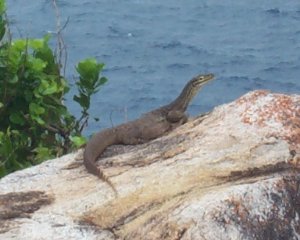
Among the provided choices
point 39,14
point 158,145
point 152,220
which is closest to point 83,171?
point 158,145

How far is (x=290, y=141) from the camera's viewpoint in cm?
594

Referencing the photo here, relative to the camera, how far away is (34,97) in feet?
25.7

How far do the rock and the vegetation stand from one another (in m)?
1.27

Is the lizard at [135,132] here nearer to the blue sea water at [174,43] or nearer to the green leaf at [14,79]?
the green leaf at [14,79]

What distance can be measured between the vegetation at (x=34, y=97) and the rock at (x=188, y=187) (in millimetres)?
1274

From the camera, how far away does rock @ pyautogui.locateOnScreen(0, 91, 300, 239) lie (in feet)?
17.7

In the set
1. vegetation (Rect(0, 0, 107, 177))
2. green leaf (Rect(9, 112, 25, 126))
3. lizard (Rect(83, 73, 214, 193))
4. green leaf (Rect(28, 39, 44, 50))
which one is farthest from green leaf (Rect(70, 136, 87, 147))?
green leaf (Rect(28, 39, 44, 50))

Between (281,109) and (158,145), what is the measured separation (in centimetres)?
64

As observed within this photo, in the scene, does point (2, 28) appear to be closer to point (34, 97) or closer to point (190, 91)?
point (34, 97)

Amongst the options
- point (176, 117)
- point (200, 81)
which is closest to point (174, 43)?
point (200, 81)

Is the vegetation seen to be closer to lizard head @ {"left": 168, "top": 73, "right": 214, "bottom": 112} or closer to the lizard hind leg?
lizard head @ {"left": 168, "top": 73, "right": 214, "bottom": 112}

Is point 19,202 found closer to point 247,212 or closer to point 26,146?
point 247,212

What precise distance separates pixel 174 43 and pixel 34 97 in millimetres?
20520

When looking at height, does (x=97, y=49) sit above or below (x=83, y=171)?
below
